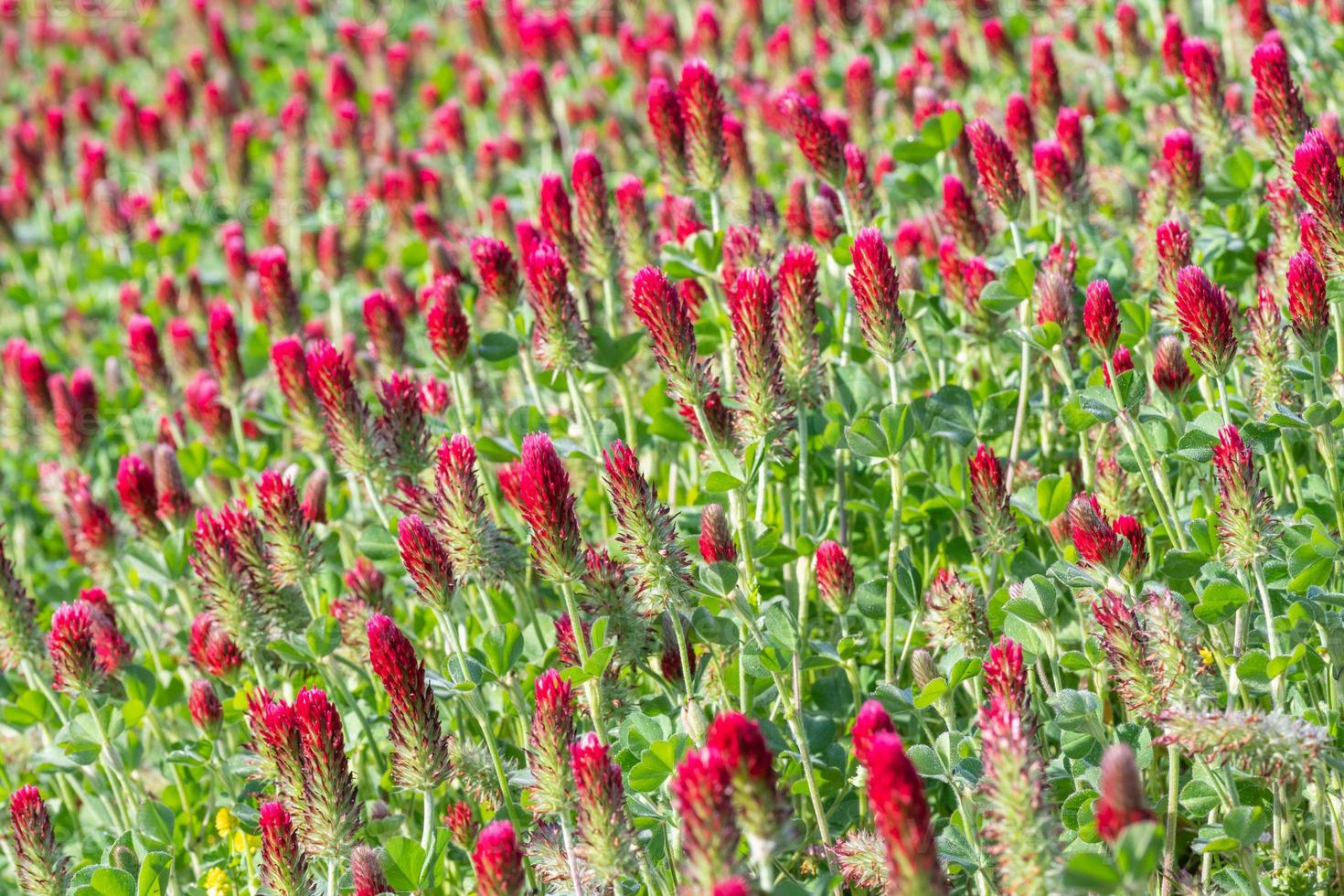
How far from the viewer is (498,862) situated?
2.34m

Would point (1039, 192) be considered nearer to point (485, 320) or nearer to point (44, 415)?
point (485, 320)

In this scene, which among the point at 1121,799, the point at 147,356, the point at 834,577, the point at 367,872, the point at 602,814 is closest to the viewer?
the point at 1121,799

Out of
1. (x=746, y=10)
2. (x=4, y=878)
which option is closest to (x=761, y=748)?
(x=4, y=878)

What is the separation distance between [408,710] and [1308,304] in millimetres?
1985

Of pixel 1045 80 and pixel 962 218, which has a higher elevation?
pixel 1045 80

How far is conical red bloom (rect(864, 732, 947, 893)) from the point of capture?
6.26 feet

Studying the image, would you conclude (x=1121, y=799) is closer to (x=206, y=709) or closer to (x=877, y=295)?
(x=877, y=295)

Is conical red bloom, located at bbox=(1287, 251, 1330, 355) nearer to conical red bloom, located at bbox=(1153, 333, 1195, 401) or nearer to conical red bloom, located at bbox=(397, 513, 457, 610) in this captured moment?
conical red bloom, located at bbox=(1153, 333, 1195, 401)

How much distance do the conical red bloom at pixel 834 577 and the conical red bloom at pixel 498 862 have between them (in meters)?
1.11

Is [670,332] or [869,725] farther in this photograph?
[670,332]

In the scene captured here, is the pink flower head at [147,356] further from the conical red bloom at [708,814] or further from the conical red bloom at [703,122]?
the conical red bloom at [708,814]

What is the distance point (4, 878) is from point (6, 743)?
1.29ft

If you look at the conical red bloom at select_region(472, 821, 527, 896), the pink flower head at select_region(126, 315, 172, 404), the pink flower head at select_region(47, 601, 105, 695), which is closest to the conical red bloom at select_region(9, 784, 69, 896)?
the pink flower head at select_region(47, 601, 105, 695)

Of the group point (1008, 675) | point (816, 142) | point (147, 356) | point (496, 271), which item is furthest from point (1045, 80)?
point (147, 356)
